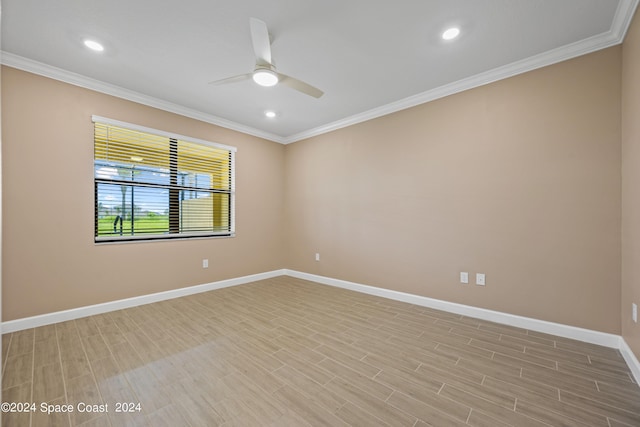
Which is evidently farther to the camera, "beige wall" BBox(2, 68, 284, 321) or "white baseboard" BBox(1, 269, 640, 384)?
"beige wall" BBox(2, 68, 284, 321)

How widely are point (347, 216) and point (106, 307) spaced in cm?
334

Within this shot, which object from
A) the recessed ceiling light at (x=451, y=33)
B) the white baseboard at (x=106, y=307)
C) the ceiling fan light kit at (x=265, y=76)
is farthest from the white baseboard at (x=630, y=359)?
the white baseboard at (x=106, y=307)

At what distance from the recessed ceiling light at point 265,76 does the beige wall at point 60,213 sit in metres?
2.11

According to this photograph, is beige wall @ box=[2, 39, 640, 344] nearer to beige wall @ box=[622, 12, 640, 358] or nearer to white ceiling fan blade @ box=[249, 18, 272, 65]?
beige wall @ box=[622, 12, 640, 358]

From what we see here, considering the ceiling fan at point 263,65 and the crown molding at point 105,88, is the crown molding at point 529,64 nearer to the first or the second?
the ceiling fan at point 263,65

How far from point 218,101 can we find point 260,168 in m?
1.48

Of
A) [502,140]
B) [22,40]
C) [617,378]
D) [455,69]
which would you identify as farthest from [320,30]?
[617,378]

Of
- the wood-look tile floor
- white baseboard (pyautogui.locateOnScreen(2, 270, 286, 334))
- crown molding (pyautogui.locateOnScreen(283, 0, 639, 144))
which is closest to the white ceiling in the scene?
crown molding (pyautogui.locateOnScreen(283, 0, 639, 144))

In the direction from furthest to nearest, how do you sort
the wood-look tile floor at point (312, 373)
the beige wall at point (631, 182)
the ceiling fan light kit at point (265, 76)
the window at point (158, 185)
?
1. the window at point (158, 185)
2. the ceiling fan light kit at point (265, 76)
3. the beige wall at point (631, 182)
4. the wood-look tile floor at point (312, 373)

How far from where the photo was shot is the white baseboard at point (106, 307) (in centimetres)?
281

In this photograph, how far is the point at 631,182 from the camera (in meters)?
2.20

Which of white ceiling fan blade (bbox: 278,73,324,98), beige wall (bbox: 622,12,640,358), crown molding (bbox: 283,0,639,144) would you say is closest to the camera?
beige wall (bbox: 622,12,640,358)

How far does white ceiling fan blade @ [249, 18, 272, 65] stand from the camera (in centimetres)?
195

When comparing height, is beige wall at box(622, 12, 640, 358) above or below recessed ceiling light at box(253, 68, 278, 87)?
below
